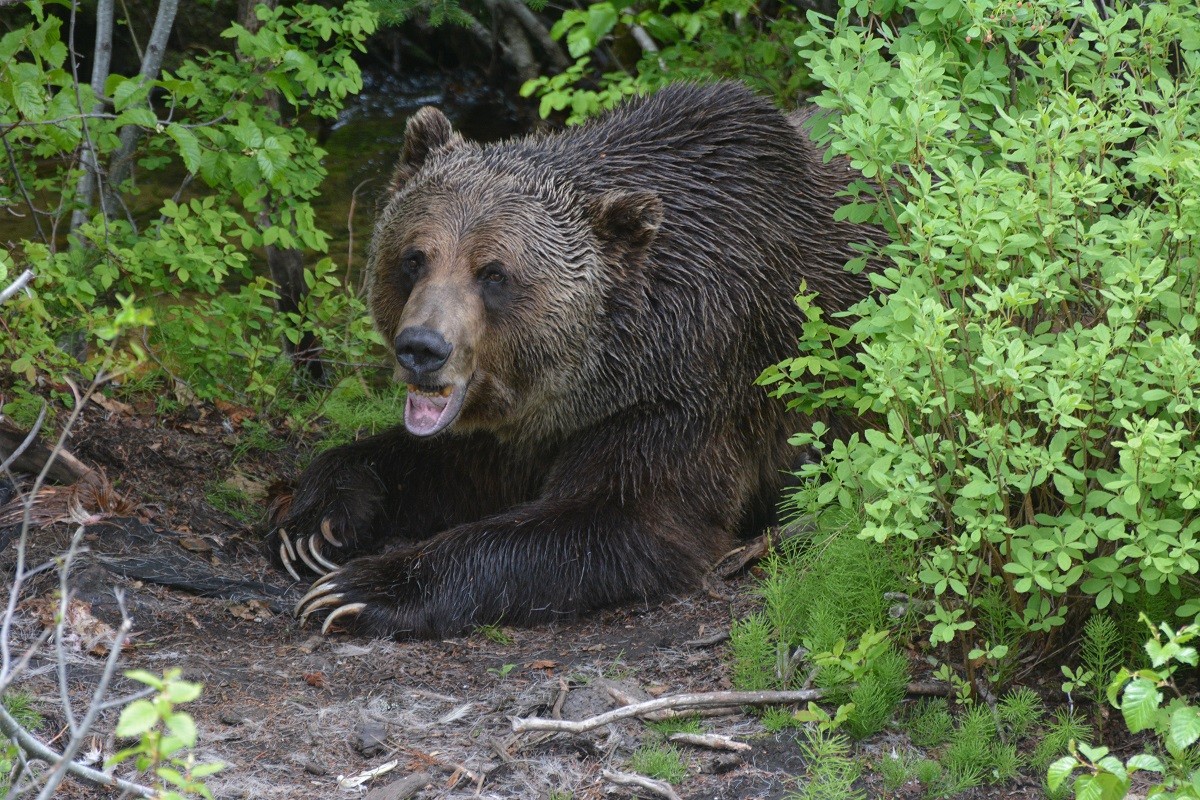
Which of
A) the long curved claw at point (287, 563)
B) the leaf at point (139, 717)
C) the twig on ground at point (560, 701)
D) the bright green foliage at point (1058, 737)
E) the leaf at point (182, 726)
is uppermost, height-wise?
the leaf at point (139, 717)

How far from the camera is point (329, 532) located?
20.5 ft

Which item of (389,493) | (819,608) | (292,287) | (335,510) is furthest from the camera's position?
(292,287)

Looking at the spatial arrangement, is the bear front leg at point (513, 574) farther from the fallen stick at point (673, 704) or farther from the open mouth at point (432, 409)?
the fallen stick at point (673, 704)

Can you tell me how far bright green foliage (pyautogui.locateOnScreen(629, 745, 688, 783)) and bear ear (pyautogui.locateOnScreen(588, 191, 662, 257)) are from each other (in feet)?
8.07

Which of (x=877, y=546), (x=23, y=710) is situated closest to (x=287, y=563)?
(x=23, y=710)

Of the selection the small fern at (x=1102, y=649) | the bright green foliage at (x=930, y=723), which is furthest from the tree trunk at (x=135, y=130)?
the small fern at (x=1102, y=649)

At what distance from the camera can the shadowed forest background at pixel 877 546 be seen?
12.0 feet

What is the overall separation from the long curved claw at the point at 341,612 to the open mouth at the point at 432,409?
74 cm

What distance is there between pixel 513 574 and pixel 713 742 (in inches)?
64.5

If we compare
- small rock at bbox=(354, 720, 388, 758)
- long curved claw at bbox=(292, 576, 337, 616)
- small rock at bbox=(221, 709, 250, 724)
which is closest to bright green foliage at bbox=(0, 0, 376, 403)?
long curved claw at bbox=(292, 576, 337, 616)

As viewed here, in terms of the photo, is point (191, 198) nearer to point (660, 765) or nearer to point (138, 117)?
point (138, 117)

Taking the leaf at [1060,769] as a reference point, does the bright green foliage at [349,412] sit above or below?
above

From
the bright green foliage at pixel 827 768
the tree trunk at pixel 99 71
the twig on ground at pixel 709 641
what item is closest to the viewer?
the bright green foliage at pixel 827 768

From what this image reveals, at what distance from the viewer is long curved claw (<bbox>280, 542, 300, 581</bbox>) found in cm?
609
